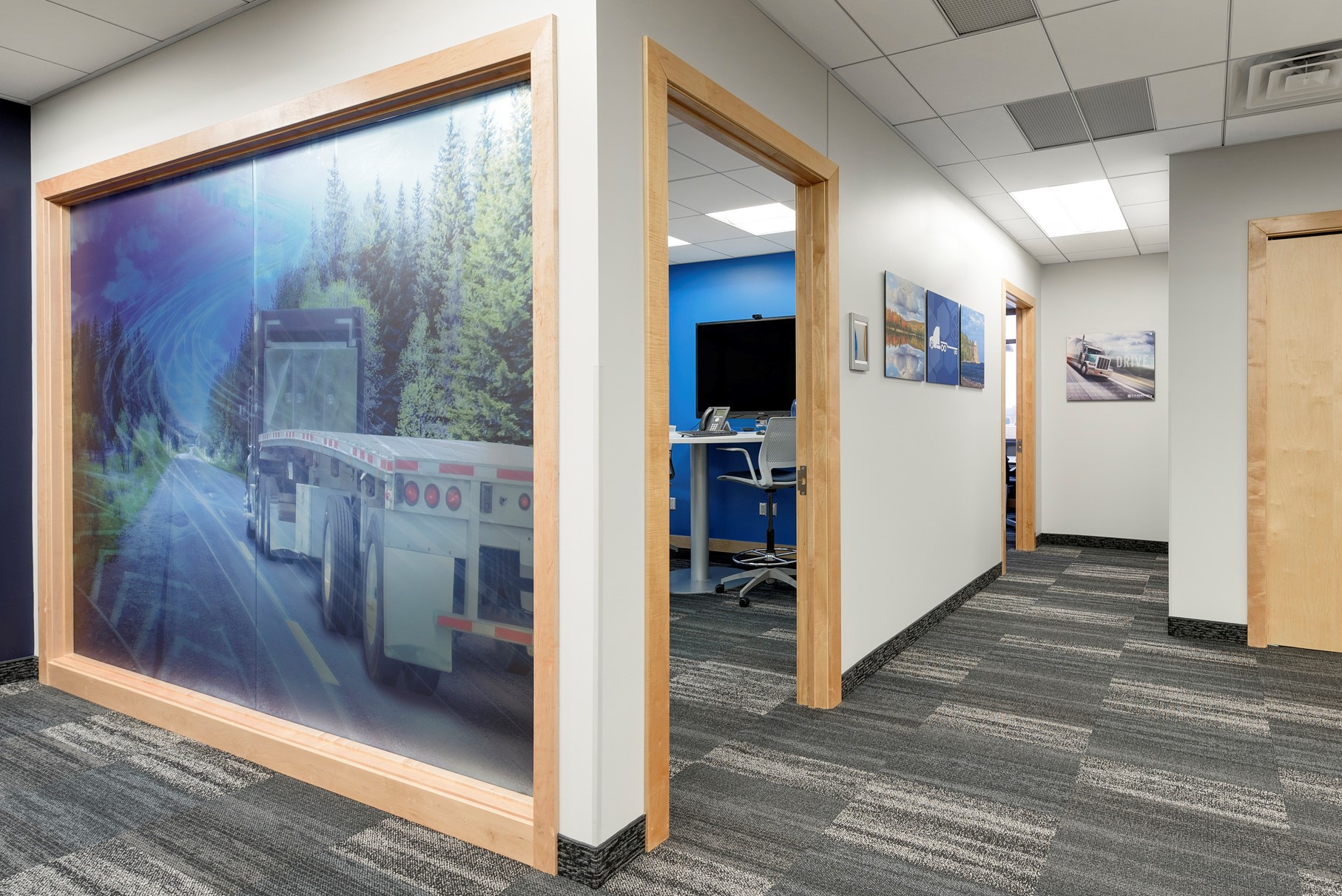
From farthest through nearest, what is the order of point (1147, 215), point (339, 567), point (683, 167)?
1. point (1147, 215)
2. point (683, 167)
3. point (339, 567)

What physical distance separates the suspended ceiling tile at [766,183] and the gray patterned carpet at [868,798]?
232cm

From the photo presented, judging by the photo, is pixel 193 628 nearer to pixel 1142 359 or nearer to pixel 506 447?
pixel 506 447

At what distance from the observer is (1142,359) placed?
632 centimetres

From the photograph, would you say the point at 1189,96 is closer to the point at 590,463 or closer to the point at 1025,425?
the point at 590,463

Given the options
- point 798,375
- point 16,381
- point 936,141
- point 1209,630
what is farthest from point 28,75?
point 1209,630

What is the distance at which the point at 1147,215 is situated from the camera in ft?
16.3

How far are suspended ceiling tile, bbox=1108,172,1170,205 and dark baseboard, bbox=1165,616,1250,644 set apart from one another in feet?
6.92

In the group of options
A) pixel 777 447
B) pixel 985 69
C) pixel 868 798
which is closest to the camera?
pixel 868 798

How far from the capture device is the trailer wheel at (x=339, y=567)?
226 centimetres

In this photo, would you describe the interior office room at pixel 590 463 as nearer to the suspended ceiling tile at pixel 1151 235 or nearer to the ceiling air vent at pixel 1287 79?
the ceiling air vent at pixel 1287 79

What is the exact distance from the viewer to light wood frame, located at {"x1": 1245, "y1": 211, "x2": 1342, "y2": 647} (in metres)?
3.65

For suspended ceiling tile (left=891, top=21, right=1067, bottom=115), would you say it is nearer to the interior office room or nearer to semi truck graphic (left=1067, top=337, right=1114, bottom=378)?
the interior office room

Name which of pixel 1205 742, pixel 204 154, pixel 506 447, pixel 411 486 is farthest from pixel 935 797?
pixel 204 154

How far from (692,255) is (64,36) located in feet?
13.1
